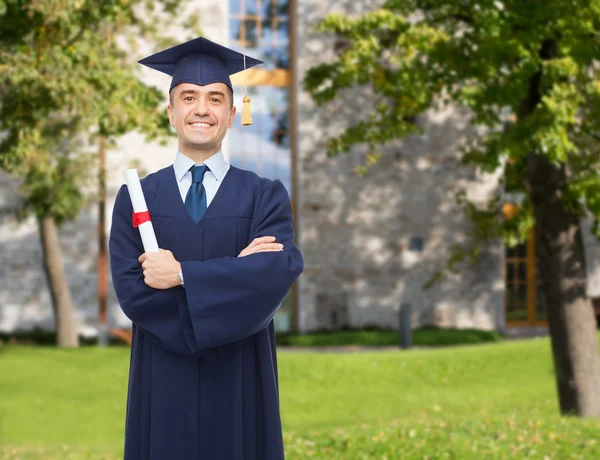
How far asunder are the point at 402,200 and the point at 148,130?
39.5 ft

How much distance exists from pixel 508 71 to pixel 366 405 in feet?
17.5

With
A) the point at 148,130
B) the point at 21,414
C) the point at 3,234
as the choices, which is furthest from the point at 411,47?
the point at 3,234

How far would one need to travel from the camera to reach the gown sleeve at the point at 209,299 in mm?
3152

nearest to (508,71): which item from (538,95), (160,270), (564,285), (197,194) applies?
(538,95)

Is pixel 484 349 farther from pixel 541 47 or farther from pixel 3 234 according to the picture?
pixel 3 234

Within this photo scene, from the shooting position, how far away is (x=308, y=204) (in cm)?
2066

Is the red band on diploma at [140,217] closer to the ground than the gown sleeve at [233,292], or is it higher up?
higher up

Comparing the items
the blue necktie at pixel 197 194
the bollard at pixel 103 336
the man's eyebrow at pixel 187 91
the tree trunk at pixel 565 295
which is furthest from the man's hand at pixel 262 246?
the bollard at pixel 103 336

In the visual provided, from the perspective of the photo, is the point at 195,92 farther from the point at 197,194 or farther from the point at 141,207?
the point at 141,207

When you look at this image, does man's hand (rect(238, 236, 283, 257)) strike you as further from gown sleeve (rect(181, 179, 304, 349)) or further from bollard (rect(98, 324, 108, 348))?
bollard (rect(98, 324, 108, 348))

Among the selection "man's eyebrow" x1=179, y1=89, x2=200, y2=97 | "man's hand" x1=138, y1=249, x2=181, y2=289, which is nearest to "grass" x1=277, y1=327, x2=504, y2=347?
"man's eyebrow" x1=179, y1=89, x2=200, y2=97

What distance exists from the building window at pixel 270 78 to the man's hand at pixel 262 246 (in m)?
17.1

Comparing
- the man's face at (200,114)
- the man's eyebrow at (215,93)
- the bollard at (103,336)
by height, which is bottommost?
the bollard at (103,336)

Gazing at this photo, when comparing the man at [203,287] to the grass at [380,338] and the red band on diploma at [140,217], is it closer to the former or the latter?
the red band on diploma at [140,217]
